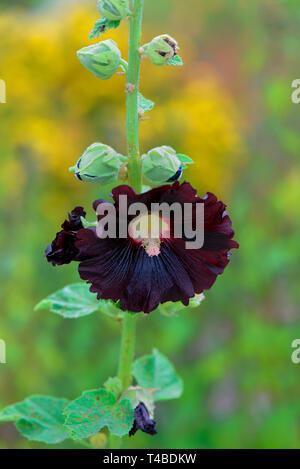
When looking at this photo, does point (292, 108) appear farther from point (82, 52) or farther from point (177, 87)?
point (82, 52)

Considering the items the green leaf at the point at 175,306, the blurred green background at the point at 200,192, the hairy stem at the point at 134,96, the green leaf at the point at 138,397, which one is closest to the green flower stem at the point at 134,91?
the hairy stem at the point at 134,96

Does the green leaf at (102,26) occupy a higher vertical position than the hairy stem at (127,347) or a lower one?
higher

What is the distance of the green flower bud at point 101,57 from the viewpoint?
42.4 inches

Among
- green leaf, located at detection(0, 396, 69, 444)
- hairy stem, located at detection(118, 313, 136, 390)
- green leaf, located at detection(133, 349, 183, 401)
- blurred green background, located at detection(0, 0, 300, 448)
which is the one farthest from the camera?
blurred green background, located at detection(0, 0, 300, 448)

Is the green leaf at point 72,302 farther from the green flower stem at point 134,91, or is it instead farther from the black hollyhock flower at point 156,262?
the green flower stem at point 134,91

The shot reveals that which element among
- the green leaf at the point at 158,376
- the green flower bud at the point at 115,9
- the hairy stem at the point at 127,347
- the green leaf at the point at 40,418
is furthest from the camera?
the green leaf at the point at 158,376

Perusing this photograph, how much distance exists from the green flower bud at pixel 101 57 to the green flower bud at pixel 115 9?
1.8 inches

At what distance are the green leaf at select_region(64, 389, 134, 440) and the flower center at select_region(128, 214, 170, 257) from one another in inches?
12.9

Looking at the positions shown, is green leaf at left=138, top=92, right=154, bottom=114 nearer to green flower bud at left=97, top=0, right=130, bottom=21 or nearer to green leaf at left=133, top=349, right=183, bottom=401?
green flower bud at left=97, top=0, right=130, bottom=21

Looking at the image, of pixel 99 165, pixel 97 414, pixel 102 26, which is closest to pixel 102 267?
pixel 99 165

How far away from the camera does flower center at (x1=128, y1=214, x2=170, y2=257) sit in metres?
1.16

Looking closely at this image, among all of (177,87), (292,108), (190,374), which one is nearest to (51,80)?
(177,87)

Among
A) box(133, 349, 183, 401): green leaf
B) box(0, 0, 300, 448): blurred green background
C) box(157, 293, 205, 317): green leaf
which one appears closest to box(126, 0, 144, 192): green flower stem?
box(157, 293, 205, 317): green leaf

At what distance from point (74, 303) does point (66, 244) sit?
261 mm
